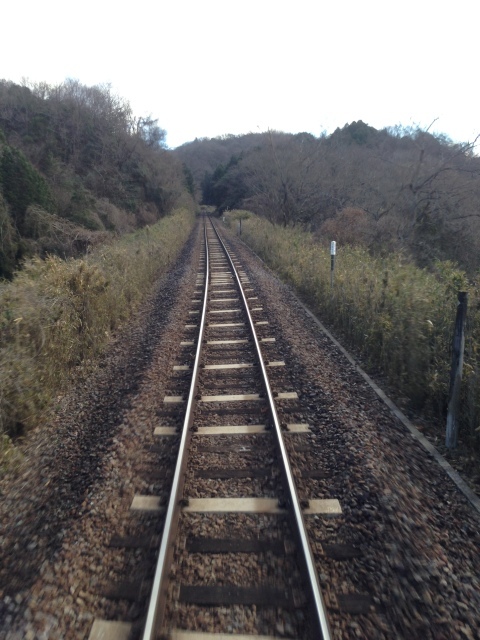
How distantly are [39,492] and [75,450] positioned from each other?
0.71 metres

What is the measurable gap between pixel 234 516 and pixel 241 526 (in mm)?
132

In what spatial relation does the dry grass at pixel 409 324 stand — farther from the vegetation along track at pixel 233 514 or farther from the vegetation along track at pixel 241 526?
the vegetation along track at pixel 233 514

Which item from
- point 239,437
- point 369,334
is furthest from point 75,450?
point 369,334

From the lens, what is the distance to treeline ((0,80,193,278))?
19125mm

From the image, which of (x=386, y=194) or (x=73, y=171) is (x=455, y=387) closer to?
(x=386, y=194)

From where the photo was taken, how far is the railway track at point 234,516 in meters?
2.71

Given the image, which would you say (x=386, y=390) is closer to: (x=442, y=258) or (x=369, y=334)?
(x=369, y=334)

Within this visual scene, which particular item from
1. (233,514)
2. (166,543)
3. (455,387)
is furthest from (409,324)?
(166,543)

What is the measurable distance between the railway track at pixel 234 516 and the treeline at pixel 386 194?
8.80 m

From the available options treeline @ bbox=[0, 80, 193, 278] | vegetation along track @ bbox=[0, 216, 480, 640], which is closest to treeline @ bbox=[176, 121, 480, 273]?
vegetation along track @ bbox=[0, 216, 480, 640]

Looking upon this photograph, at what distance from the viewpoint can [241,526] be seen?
3.50 metres

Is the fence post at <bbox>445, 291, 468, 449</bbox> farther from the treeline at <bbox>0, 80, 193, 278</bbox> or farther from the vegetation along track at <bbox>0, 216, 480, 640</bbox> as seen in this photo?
the treeline at <bbox>0, 80, 193, 278</bbox>

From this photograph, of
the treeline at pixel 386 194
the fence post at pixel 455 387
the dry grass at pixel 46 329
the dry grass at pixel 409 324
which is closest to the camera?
the fence post at pixel 455 387

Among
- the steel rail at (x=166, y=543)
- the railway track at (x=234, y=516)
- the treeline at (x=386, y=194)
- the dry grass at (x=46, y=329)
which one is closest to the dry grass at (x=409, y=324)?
the railway track at (x=234, y=516)
